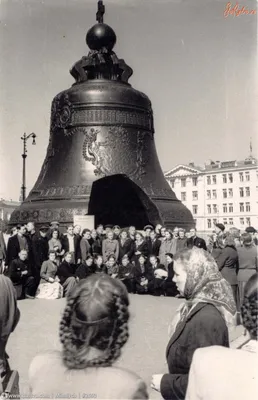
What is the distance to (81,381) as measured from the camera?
171cm

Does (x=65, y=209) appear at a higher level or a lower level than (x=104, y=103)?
lower

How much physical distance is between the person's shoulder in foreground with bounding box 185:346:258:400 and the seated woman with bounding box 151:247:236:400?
59 cm

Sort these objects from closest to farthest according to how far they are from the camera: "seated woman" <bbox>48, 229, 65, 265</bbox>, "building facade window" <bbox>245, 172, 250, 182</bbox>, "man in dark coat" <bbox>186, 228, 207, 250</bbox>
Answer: "man in dark coat" <bbox>186, 228, 207, 250</bbox> < "seated woman" <bbox>48, 229, 65, 265</bbox> < "building facade window" <bbox>245, 172, 250, 182</bbox>

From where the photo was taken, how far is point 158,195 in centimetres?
1166

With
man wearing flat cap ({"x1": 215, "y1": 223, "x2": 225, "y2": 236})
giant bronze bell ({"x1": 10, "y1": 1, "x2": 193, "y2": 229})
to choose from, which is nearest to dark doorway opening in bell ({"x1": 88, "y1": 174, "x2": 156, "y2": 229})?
giant bronze bell ({"x1": 10, "y1": 1, "x2": 193, "y2": 229})

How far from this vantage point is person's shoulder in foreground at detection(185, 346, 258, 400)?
181cm

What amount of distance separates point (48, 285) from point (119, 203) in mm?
4247

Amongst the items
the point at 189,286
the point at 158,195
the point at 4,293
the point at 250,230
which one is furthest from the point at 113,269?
the point at 189,286

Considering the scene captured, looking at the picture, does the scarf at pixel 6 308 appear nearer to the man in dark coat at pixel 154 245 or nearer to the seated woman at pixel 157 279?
the seated woman at pixel 157 279

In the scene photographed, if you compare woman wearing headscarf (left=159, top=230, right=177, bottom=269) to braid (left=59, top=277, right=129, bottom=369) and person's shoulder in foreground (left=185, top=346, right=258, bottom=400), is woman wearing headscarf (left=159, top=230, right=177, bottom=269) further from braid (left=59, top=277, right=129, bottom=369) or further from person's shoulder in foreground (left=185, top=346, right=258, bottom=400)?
braid (left=59, top=277, right=129, bottom=369)

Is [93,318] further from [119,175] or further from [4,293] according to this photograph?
[119,175]

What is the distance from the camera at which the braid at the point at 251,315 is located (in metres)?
1.98

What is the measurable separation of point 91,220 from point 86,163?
125cm

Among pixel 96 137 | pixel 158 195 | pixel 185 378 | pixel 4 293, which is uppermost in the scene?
pixel 96 137
